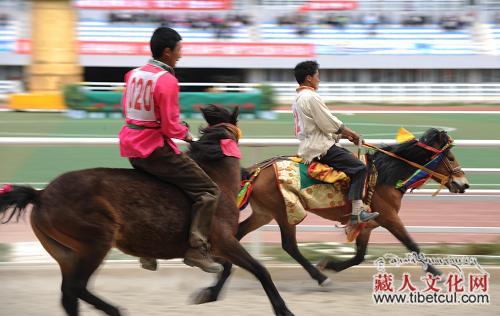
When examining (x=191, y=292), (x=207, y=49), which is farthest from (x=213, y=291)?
(x=207, y=49)

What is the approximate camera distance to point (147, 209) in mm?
4938

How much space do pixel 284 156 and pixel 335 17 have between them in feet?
111

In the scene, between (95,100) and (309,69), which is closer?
(309,69)

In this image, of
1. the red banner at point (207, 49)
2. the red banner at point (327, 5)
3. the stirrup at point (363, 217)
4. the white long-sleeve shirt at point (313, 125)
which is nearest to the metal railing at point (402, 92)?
the red banner at point (207, 49)

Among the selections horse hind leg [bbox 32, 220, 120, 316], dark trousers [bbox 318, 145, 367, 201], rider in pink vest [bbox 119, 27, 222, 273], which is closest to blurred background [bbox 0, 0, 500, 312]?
dark trousers [bbox 318, 145, 367, 201]

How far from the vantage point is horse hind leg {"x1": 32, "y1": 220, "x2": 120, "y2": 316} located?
188 inches

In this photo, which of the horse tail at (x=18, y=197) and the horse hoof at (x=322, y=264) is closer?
the horse tail at (x=18, y=197)

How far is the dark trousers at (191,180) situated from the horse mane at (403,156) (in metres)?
2.26

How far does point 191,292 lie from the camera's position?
21.5ft

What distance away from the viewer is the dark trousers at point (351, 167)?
21.4ft

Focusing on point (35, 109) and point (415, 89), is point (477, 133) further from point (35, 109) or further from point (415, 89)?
point (35, 109)

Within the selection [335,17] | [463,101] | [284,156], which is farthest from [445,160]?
[335,17]

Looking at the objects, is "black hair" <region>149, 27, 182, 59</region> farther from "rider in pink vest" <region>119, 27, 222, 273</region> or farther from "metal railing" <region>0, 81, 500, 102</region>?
"metal railing" <region>0, 81, 500, 102</region>

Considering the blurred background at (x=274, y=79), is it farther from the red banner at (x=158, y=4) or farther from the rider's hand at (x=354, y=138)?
the rider's hand at (x=354, y=138)
